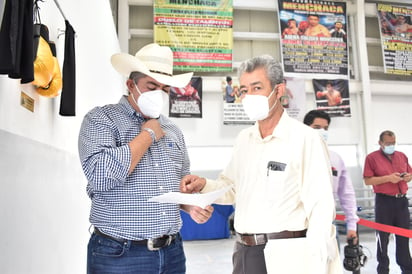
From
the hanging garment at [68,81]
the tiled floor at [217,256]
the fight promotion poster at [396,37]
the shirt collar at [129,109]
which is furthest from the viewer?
the fight promotion poster at [396,37]

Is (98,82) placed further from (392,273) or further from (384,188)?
(392,273)

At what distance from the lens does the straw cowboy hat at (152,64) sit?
1.47 meters

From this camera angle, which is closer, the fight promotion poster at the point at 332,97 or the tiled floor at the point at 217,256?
the tiled floor at the point at 217,256

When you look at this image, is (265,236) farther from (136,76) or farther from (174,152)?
(136,76)

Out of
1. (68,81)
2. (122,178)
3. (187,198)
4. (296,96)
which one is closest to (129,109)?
(122,178)

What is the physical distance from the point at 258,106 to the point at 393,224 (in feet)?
9.57

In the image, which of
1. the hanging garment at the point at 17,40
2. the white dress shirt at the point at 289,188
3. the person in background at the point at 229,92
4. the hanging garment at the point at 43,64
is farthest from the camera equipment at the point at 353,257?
the person in background at the point at 229,92

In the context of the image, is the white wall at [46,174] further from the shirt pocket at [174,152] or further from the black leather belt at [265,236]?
the black leather belt at [265,236]

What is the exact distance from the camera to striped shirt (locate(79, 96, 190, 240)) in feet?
3.93

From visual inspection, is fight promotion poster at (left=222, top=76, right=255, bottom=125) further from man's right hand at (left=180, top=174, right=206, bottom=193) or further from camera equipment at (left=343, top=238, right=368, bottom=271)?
man's right hand at (left=180, top=174, right=206, bottom=193)

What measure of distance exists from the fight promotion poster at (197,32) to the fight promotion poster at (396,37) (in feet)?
11.7

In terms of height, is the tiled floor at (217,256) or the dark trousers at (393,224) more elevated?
the dark trousers at (393,224)

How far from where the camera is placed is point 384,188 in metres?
3.68

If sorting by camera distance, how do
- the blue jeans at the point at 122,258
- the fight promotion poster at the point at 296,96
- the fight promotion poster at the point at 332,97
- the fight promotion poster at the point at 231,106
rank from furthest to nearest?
1. the fight promotion poster at the point at 332,97
2. the fight promotion poster at the point at 296,96
3. the fight promotion poster at the point at 231,106
4. the blue jeans at the point at 122,258
